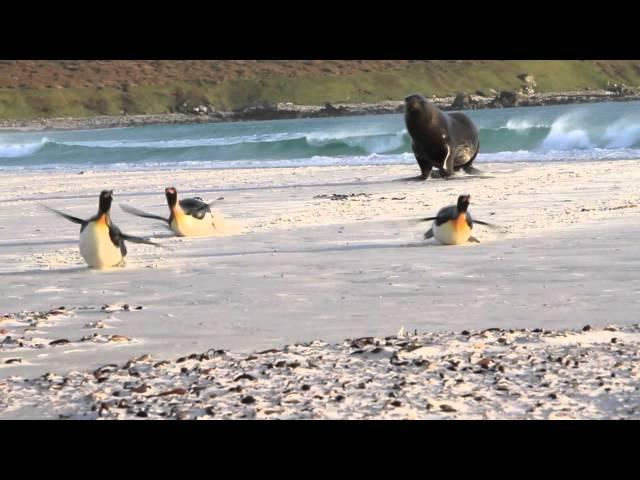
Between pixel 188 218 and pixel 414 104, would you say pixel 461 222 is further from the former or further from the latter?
pixel 414 104

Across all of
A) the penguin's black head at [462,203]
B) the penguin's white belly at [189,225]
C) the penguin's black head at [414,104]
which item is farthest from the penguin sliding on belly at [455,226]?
the penguin's black head at [414,104]

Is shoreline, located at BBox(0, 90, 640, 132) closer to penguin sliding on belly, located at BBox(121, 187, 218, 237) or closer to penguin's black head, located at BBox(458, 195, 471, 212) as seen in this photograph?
penguin sliding on belly, located at BBox(121, 187, 218, 237)

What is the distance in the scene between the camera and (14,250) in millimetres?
9750

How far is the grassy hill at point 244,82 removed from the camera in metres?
107

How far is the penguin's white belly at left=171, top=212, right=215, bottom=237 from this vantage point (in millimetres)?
10250

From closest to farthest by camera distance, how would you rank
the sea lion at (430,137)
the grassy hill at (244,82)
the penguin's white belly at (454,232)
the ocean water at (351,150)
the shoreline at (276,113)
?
the penguin's white belly at (454,232) → the sea lion at (430,137) → the ocean water at (351,150) → the shoreline at (276,113) → the grassy hill at (244,82)

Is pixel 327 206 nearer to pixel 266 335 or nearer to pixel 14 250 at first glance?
pixel 14 250

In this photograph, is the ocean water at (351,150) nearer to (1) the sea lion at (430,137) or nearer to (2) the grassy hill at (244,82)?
(1) the sea lion at (430,137)

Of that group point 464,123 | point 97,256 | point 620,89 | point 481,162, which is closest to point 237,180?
point 464,123

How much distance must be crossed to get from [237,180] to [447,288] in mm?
11916

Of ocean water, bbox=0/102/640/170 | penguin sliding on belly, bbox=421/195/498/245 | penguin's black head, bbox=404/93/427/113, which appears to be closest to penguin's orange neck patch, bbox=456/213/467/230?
penguin sliding on belly, bbox=421/195/498/245

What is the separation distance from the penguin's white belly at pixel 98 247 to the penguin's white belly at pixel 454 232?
7.49 ft

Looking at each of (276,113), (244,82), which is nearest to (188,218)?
(276,113)
